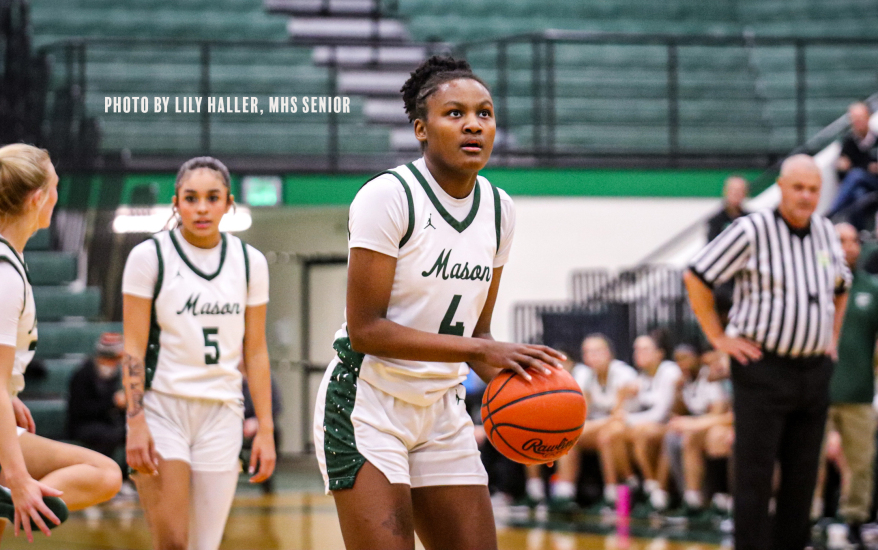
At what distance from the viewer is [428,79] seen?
3105mm

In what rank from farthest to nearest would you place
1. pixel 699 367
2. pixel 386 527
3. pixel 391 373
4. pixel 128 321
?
1. pixel 699 367
2. pixel 128 321
3. pixel 391 373
4. pixel 386 527

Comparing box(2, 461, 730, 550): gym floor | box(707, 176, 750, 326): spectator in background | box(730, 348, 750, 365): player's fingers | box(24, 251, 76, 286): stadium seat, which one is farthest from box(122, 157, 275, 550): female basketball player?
box(24, 251, 76, 286): stadium seat

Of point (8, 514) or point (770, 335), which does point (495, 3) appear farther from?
point (8, 514)

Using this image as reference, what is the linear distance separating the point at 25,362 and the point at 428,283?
56.4 inches

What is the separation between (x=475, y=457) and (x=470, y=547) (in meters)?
0.25

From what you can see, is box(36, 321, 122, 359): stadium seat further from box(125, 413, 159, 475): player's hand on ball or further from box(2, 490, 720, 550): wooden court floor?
box(125, 413, 159, 475): player's hand on ball

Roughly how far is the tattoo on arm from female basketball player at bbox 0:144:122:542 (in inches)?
17.0

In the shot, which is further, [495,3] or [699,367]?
[495,3]

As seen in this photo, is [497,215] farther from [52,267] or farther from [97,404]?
[52,267]

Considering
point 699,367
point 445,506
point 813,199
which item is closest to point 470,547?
point 445,506

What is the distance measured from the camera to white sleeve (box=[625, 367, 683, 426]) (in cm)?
849

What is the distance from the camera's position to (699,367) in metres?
8.68

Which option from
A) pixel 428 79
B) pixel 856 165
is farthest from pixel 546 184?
pixel 428 79

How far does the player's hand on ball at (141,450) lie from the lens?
401cm
